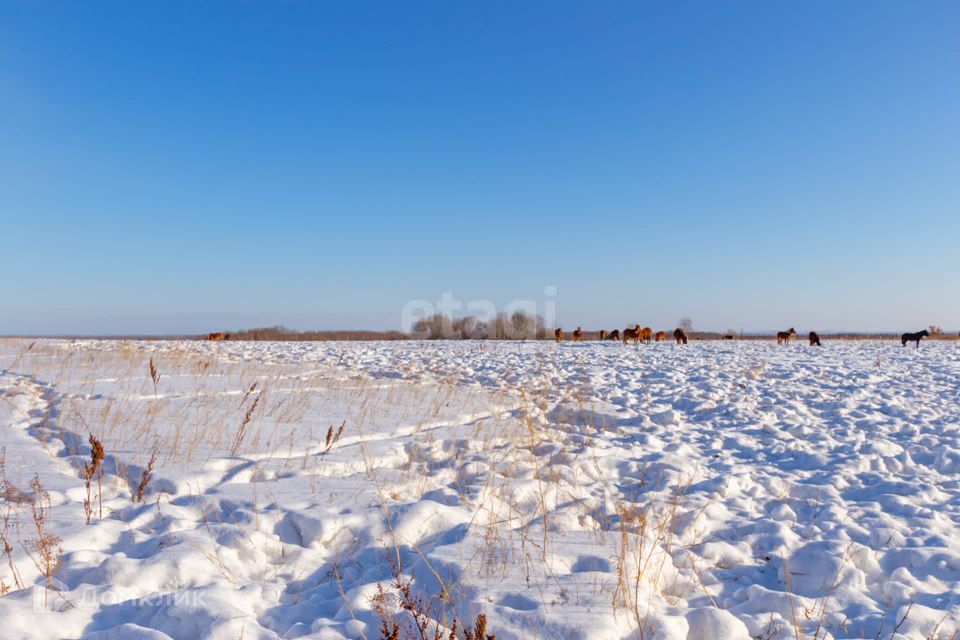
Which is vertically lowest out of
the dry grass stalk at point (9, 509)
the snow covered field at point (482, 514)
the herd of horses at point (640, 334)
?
the snow covered field at point (482, 514)

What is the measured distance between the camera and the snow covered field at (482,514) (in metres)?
2.67

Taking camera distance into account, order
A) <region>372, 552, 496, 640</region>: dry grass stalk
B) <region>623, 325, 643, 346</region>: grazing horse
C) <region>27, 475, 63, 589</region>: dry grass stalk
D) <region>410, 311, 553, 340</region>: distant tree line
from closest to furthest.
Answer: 1. <region>372, 552, 496, 640</region>: dry grass stalk
2. <region>27, 475, 63, 589</region>: dry grass stalk
3. <region>623, 325, 643, 346</region>: grazing horse
4. <region>410, 311, 553, 340</region>: distant tree line

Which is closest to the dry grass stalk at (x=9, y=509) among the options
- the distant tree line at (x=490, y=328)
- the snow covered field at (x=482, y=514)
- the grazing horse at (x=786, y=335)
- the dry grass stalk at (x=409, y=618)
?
the snow covered field at (x=482, y=514)

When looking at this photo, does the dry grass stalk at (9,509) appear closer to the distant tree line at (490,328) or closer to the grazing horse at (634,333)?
the grazing horse at (634,333)

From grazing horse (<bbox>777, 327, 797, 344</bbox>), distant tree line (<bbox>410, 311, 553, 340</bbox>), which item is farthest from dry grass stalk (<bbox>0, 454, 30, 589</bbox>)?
distant tree line (<bbox>410, 311, 553, 340</bbox>)

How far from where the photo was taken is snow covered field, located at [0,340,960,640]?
2.67 meters

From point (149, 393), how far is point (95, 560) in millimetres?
5895

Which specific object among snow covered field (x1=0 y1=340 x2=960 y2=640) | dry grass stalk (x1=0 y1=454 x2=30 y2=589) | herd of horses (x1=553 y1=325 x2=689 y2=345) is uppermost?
herd of horses (x1=553 y1=325 x2=689 y2=345)

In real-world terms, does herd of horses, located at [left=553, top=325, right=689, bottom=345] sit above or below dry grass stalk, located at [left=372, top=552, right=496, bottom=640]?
above

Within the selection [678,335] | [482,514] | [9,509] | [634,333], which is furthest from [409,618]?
[678,335]

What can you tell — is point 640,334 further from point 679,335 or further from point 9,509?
point 9,509

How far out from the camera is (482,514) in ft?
13.7

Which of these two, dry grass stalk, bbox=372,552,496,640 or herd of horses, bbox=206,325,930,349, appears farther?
herd of horses, bbox=206,325,930,349

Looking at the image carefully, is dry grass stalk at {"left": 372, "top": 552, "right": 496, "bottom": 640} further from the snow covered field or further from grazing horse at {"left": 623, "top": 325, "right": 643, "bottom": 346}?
grazing horse at {"left": 623, "top": 325, "right": 643, "bottom": 346}
